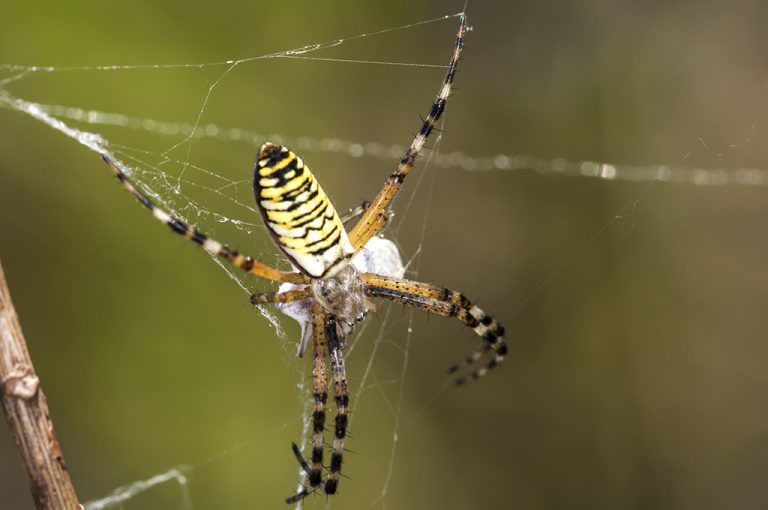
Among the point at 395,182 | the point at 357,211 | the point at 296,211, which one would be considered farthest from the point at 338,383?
the point at 296,211

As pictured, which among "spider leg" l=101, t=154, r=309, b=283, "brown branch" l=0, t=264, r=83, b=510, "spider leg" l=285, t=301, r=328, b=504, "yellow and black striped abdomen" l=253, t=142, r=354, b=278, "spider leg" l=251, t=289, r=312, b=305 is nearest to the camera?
"brown branch" l=0, t=264, r=83, b=510

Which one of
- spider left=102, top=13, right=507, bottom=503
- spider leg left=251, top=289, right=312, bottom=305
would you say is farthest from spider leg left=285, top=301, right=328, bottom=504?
spider leg left=251, top=289, right=312, bottom=305

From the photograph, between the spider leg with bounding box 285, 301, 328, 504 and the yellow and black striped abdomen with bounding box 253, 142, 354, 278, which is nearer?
the yellow and black striped abdomen with bounding box 253, 142, 354, 278

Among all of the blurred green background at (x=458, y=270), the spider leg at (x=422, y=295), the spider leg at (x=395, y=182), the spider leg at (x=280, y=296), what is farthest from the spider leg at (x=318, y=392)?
the blurred green background at (x=458, y=270)

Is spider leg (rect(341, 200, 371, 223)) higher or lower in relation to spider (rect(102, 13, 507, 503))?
higher

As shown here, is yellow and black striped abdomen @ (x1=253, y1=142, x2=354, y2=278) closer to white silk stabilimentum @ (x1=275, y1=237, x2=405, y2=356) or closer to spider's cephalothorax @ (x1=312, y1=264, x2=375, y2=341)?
spider's cephalothorax @ (x1=312, y1=264, x2=375, y2=341)

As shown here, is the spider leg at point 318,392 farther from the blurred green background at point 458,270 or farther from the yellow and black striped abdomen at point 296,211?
the blurred green background at point 458,270

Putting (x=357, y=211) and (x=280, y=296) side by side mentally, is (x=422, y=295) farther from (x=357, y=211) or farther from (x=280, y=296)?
(x=280, y=296)
